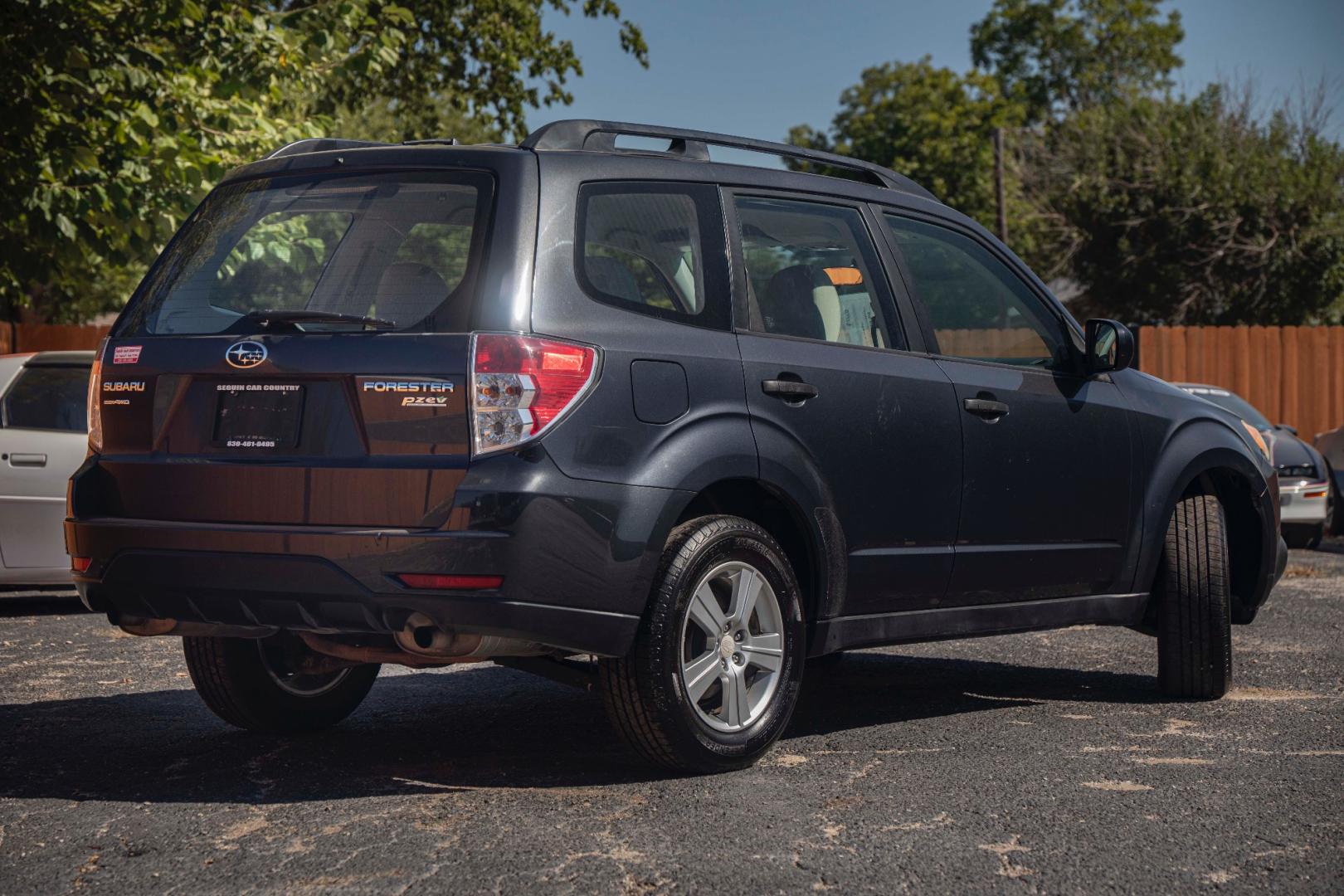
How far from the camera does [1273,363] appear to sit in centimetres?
2433

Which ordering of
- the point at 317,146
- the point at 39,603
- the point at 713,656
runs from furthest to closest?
the point at 39,603 → the point at 317,146 → the point at 713,656

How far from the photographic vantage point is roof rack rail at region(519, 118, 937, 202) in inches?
195

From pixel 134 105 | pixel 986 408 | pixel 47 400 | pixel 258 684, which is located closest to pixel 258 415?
pixel 258 684

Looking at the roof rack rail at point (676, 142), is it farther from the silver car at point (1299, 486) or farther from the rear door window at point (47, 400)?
the silver car at point (1299, 486)

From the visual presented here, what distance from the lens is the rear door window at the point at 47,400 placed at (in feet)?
31.5

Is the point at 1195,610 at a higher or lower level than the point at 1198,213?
lower

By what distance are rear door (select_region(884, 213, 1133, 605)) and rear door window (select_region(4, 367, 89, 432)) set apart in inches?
224

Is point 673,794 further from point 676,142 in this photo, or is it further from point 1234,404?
point 1234,404

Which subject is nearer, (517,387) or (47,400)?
(517,387)

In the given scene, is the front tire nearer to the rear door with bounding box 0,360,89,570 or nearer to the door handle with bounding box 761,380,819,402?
the door handle with bounding box 761,380,819,402

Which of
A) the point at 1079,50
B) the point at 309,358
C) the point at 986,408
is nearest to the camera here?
the point at 309,358

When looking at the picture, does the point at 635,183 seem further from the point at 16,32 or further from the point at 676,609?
the point at 16,32

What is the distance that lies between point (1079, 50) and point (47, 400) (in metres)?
58.4

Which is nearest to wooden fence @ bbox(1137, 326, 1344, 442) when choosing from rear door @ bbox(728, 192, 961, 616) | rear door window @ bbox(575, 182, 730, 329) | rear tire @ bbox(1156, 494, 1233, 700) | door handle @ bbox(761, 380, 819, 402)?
rear tire @ bbox(1156, 494, 1233, 700)
